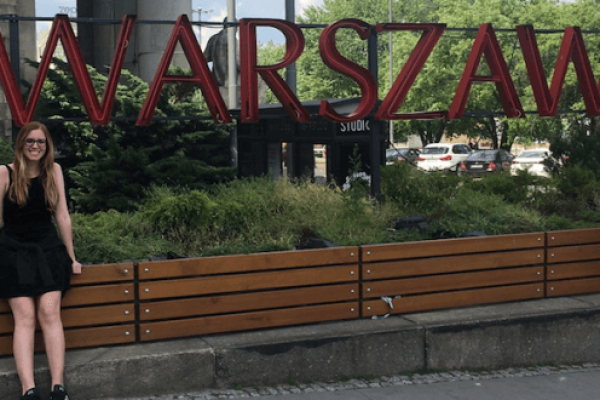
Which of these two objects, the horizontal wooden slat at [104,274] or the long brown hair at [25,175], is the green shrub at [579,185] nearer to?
the horizontal wooden slat at [104,274]

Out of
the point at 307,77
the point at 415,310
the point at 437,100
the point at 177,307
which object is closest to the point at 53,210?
the point at 177,307

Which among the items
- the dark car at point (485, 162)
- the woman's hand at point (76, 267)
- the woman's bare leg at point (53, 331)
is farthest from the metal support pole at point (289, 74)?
the dark car at point (485, 162)

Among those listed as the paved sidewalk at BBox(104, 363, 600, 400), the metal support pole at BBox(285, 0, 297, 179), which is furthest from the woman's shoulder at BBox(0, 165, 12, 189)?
the metal support pole at BBox(285, 0, 297, 179)

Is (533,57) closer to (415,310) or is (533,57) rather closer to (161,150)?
(415,310)

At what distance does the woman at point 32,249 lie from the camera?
19.3 feet

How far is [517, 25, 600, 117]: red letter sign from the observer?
9.82m

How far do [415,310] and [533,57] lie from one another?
12.7 ft

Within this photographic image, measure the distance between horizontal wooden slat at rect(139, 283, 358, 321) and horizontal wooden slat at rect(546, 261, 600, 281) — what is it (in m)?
1.99

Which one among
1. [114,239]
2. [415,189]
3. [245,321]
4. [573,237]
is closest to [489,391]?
[245,321]

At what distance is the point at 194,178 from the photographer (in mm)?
10797

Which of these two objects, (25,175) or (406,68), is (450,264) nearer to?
(406,68)

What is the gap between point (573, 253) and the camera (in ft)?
26.4

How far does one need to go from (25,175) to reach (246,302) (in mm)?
1955

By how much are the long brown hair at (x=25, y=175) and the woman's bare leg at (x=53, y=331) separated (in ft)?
2.10
